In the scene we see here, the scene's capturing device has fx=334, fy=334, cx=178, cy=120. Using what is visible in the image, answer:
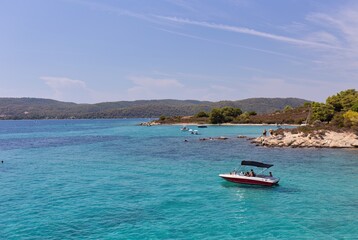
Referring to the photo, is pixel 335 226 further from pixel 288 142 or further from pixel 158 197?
pixel 288 142

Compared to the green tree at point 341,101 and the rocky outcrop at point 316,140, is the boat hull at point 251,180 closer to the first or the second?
the rocky outcrop at point 316,140

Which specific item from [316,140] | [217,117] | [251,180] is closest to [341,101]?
[316,140]

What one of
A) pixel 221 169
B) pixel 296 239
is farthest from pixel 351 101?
pixel 296 239

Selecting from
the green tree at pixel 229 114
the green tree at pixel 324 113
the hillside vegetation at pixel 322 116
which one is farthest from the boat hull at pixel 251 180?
the green tree at pixel 229 114

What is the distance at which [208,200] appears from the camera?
32.7 m

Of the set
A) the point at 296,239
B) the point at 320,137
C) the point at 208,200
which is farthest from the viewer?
the point at 320,137

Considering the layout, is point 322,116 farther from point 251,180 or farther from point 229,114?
point 251,180

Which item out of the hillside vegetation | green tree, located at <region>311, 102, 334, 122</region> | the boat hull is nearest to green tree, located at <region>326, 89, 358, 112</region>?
the hillside vegetation

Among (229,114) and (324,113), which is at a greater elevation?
(229,114)

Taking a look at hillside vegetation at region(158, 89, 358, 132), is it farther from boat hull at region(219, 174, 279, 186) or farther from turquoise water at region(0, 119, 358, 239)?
boat hull at region(219, 174, 279, 186)

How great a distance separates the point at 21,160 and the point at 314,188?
51476 mm

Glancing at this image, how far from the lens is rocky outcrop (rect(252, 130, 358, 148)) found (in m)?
70.3

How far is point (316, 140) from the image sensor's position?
73625 mm

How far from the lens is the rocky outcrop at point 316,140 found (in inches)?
2768
